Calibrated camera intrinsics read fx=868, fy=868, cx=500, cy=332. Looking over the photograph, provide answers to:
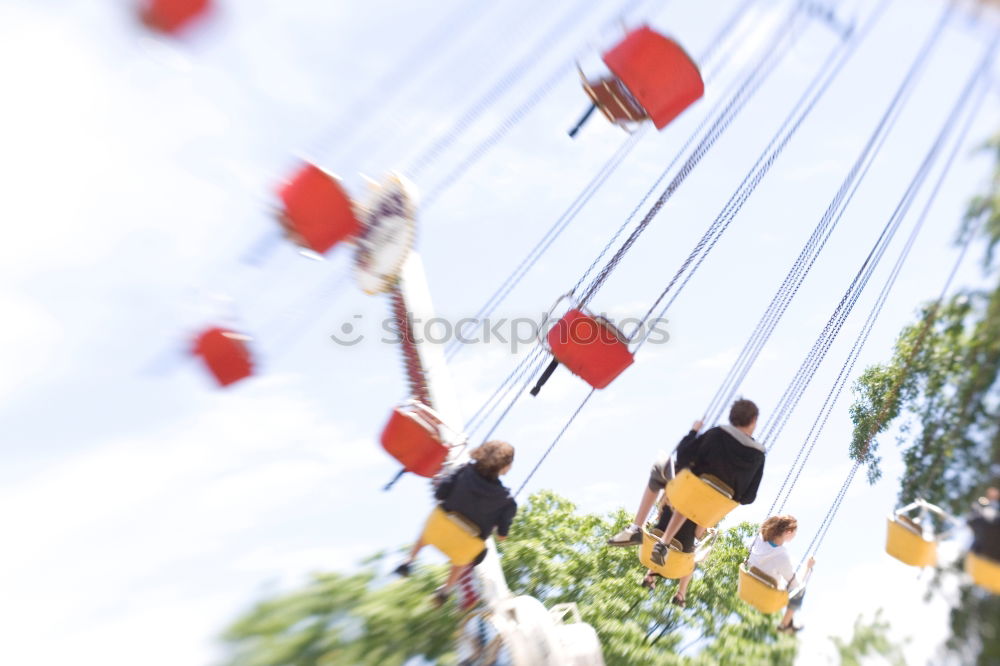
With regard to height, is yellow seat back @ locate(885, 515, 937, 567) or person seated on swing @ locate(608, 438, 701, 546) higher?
yellow seat back @ locate(885, 515, 937, 567)

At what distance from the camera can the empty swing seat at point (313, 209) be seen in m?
5.63

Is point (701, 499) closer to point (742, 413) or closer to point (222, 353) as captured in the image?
point (742, 413)

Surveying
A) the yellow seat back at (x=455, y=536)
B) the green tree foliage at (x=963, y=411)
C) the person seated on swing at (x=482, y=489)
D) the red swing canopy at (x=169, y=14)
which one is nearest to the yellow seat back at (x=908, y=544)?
the green tree foliage at (x=963, y=411)

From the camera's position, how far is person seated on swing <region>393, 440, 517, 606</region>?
5488mm

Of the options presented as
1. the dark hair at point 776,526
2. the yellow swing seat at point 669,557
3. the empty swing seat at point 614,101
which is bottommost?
the yellow swing seat at point 669,557

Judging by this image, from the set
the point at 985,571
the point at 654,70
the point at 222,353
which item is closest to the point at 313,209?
the point at 222,353

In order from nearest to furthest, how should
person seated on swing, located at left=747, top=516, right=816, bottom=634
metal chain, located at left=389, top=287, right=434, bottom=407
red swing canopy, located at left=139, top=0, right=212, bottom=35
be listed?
red swing canopy, located at left=139, top=0, right=212, bottom=35, person seated on swing, located at left=747, top=516, right=816, bottom=634, metal chain, located at left=389, top=287, right=434, bottom=407

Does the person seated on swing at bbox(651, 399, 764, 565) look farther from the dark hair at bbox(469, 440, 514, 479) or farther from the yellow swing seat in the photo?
the dark hair at bbox(469, 440, 514, 479)

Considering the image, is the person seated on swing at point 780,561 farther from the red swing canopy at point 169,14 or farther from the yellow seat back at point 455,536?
the red swing canopy at point 169,14

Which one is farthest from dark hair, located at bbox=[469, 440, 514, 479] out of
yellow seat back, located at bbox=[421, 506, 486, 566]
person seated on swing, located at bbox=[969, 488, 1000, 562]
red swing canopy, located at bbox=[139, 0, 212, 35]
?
red swing canopy, located at bbox=[139, 0, 212, 35]

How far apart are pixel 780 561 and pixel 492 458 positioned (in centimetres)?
228

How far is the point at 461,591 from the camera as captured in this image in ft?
22.1

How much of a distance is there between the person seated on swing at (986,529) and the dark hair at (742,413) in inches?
61.5

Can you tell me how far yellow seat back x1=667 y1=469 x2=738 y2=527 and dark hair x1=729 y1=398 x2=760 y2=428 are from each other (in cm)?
44
